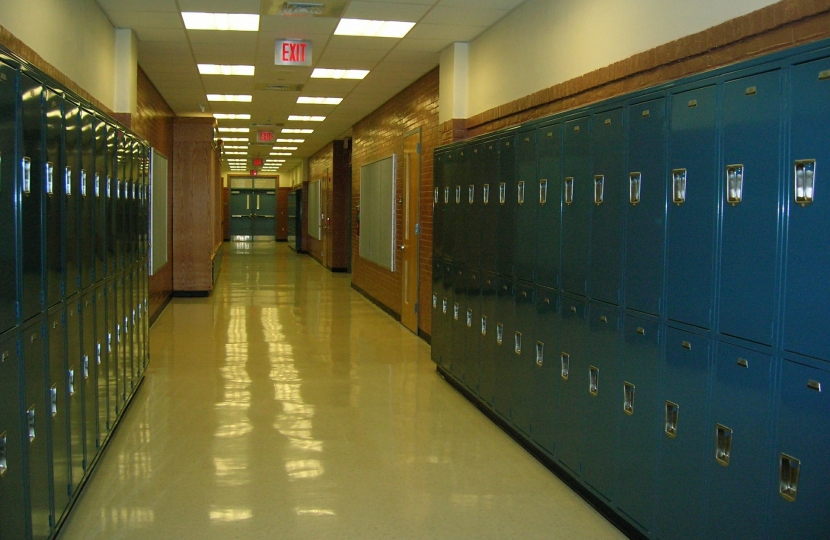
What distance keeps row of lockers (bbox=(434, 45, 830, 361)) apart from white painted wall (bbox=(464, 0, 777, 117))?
0.65m

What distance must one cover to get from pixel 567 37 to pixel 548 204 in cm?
152

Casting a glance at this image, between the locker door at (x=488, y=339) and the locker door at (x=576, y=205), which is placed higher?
the locker door at (x=576, y=205)

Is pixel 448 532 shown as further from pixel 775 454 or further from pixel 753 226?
pixel 753 226

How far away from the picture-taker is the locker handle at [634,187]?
318 centimetres

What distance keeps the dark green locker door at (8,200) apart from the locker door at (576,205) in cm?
251

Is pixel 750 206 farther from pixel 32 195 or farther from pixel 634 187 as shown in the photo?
pixel 32 195

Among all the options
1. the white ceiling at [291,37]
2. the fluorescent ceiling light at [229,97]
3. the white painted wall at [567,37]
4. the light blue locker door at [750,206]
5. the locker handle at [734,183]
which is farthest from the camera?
the fluorescent ceiling light at [229,97]

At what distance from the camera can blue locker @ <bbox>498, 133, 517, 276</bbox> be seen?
4738mm

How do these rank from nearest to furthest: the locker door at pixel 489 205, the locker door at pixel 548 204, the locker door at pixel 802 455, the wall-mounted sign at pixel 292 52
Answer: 1. the locker door at pixel 802 455
2. the locker door at pixel 548 204
3. the locker door at pixel 489 205
4. the wall-mounted sign at pixel 292 52

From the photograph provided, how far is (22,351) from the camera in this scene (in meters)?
2.55

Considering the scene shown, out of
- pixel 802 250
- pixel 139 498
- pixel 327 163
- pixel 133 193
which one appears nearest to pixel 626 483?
pixel 802 250

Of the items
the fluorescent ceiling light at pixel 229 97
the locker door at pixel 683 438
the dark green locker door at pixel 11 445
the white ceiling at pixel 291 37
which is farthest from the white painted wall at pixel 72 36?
the fluorescent ceiling light at pixel 229 97

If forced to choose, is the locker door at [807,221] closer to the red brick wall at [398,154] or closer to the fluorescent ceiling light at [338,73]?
the red brick wall at [398,154]

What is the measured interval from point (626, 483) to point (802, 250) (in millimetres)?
1463
